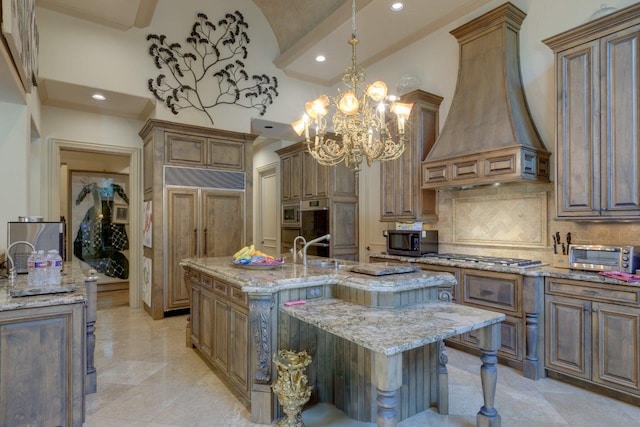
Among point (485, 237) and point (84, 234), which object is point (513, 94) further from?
point (84, 234)

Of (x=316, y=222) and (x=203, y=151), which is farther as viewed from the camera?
(x=316, y=222)

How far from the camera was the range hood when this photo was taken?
327 centimetres

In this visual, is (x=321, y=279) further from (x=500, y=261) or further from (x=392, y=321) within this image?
(x=500, y=261)

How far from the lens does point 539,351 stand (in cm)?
298

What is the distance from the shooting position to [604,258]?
2.79 meters

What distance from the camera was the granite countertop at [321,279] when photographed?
7.22 feet

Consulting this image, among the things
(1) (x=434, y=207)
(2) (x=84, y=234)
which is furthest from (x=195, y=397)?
(2) (x=84, y=234)

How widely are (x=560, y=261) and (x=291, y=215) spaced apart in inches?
159

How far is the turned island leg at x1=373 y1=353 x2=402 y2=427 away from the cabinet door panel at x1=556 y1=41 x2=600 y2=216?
2.34m

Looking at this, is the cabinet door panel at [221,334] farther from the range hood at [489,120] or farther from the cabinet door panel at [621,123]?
the cabinet door panel at [621,123]

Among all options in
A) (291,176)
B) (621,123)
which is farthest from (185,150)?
(621,123)

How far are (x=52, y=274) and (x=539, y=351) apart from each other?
378 cm

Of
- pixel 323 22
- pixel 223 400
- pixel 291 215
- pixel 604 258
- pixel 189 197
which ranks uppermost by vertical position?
pixel 323 22

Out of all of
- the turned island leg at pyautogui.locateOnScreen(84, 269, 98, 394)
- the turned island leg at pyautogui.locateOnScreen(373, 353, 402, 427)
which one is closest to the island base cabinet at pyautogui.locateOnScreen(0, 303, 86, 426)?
the turned island leg at pyautogui.locateOnScreen(84, 269, 98, 394)
